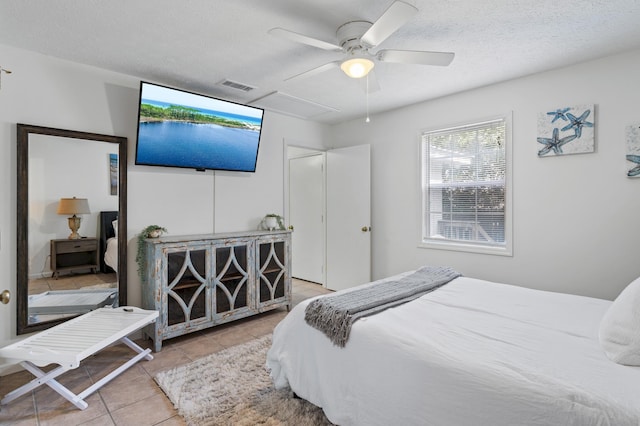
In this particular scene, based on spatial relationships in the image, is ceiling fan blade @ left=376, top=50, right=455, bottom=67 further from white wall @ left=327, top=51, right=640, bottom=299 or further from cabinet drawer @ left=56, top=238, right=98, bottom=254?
cabinet drawer @ left=56, top=238, right=98, bottom=254

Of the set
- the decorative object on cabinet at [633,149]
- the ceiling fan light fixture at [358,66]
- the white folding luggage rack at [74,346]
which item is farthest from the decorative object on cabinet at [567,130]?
the white folding luggage rack at [74,346]

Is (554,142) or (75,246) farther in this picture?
(554,142)

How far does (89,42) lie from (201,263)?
199cm

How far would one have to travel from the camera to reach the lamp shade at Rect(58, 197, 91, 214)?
105 inches

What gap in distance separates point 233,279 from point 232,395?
4.48ft

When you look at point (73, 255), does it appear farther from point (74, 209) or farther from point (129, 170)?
point (129, 170)

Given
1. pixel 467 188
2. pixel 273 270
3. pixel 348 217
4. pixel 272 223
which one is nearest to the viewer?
pixel 467 188

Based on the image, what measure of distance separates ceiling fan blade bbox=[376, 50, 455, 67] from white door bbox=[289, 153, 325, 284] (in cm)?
284

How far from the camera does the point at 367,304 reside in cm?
196

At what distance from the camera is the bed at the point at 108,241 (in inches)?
114

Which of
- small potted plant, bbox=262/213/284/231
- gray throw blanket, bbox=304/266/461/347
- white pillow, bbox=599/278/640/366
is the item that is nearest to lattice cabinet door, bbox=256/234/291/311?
small potted plant, bbox=262/213/284/231

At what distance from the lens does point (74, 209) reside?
273 centimetres

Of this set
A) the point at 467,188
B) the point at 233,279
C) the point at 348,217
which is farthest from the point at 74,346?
the point at 467,188

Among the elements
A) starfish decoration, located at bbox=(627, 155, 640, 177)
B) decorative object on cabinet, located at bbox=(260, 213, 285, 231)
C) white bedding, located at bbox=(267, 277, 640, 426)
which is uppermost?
starfish decoration, located at bbox=(627, 155, 640, 177)
